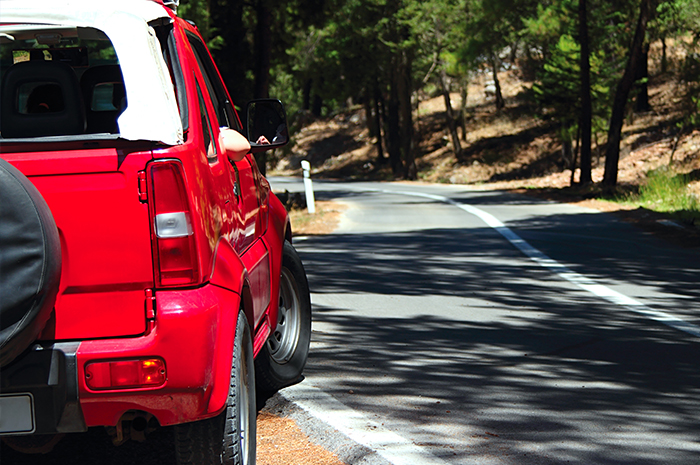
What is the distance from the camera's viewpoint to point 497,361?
19.5 feet

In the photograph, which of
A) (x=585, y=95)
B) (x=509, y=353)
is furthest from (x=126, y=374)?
(x=585, y=95)

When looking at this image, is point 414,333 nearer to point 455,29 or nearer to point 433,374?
point 433,374

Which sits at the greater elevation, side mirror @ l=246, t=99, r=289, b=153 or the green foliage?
side mirror @ l=246, t=99, r=289, b=153

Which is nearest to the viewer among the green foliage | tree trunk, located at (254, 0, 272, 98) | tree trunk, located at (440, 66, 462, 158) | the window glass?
the window glass

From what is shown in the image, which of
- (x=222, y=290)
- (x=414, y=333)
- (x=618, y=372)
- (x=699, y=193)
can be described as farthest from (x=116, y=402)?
(x=699, y=193)

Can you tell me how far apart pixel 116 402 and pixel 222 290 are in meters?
0.58

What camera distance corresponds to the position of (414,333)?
6.93 metres

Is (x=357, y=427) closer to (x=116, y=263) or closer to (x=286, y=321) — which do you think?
(x=286, y=321)

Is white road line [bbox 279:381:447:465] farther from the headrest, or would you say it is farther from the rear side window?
the headrest

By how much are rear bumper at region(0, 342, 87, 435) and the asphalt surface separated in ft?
4.25

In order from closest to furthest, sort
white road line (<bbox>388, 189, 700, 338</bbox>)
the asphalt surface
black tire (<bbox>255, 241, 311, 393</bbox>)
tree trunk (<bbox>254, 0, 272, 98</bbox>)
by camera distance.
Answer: the asphalt surface → black tire (<bbox>255, 241, 311, 393</bbox>) → white road line (<bbox>388, 189, 700, 338</bbox>) → tree trunk (<bbox>254, 0, 272, 98</bbox>)

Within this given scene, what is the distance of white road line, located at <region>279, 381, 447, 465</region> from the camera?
3.97 meters

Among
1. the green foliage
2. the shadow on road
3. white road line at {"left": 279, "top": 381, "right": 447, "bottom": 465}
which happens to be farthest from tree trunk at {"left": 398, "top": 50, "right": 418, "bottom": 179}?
white road line at {"left": 279, "top": 381, "right": 447, "bottom": 465}

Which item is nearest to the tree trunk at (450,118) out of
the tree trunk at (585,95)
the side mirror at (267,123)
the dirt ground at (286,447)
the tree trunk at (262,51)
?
the tree trunk at (585,95)
